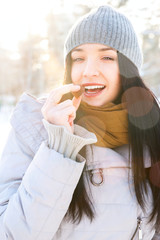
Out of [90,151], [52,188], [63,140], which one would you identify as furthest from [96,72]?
[52,188]

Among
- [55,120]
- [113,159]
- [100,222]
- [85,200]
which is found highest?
[55,120]

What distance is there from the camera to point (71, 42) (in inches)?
68.1

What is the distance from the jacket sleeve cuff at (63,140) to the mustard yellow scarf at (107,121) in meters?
0.46

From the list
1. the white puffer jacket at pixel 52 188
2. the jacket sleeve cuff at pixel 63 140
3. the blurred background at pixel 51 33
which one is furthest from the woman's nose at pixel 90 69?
the blurred background at pixel 51 33

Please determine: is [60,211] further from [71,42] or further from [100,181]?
[71,42]

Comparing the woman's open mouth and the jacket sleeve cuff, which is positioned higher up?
the woman's open mouth

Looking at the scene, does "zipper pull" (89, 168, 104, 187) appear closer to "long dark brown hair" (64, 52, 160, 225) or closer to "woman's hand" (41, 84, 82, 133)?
"long dark brown hair" (64, 52, 160, 225)

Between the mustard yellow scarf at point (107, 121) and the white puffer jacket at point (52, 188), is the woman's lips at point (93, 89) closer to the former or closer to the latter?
the mustard yellow scarf at point (107, 121)

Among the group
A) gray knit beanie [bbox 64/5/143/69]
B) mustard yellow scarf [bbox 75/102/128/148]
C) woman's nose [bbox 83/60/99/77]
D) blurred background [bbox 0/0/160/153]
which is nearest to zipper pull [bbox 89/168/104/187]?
mustard yellow scarf [bbox 75/102/128/148]

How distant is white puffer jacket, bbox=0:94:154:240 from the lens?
110 centimetres

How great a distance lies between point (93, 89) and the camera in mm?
1657

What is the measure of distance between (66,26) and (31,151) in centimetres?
1284

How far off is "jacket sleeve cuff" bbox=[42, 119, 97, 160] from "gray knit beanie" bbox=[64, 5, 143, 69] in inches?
31.1

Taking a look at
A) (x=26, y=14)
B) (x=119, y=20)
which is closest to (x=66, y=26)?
(x=26, y=14)
